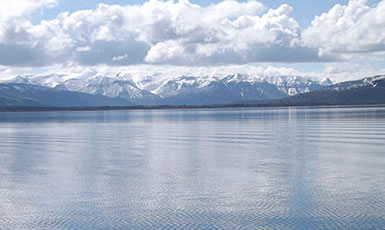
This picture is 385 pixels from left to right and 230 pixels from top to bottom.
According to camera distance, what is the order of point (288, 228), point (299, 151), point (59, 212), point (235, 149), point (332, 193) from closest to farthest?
point (288, 228)
point (59, 212)
point (332, 193)
point (299, 151)
point (235, 149)

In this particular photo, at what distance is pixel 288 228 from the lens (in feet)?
49.7

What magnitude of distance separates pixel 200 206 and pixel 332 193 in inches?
244

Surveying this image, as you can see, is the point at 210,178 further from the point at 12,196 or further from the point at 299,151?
the point at 299,151

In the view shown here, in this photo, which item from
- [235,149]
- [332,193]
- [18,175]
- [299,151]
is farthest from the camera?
[235,149]

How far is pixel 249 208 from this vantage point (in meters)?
17.7

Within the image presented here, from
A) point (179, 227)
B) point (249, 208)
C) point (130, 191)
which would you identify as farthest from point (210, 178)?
point (179, 227)

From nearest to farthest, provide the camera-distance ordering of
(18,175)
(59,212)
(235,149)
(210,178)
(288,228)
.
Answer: (288,228)
(59,212)
(210,178)
(18,175)
(235,149)

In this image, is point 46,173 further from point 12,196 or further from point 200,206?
point 200,206

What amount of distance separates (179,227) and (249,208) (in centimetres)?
350

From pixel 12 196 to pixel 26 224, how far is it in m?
4.96

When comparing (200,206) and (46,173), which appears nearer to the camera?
(200,206)

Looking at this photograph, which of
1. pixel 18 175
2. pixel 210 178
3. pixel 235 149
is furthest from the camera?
pixel 235 149

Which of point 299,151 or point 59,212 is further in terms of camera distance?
point 299,151

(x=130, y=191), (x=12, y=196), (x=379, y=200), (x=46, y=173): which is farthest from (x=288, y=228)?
(x=46, y=173)
